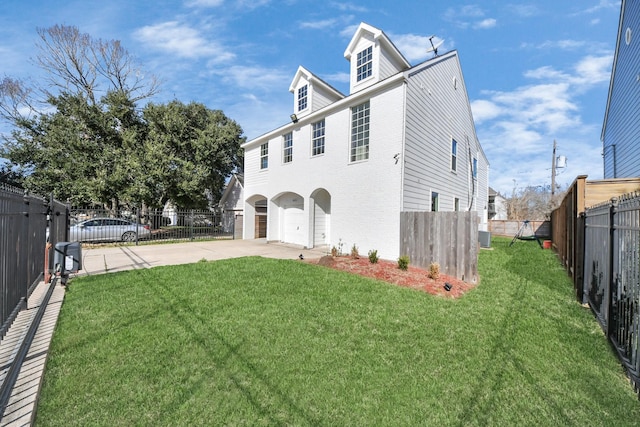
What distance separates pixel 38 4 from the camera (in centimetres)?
902

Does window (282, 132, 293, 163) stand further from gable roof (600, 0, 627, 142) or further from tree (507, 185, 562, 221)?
tree (507, 185, 562, 221)

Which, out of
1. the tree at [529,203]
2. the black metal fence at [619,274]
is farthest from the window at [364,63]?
the tree at [529,203]

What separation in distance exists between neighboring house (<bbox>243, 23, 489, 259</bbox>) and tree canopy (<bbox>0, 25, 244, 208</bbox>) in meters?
6.92

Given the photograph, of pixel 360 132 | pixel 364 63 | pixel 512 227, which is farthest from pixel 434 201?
pixel 512 227

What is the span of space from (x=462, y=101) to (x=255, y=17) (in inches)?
442

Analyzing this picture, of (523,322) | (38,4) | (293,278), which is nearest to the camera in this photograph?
(523,322)

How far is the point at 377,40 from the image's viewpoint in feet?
33.5

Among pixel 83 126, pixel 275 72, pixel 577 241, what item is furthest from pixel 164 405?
pixel 83 126

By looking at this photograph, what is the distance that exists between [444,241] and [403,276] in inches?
63.2

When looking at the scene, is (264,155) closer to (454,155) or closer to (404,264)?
(454,155)

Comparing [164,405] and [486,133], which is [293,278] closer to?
[164,405]

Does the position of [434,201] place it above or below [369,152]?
below

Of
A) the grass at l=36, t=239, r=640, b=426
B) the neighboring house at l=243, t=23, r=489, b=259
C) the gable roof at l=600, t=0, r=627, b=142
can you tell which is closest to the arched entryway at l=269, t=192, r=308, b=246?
the neighboring house at l=243, t=23, r=489, b=259

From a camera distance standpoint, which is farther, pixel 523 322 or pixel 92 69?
pixel 92 69
